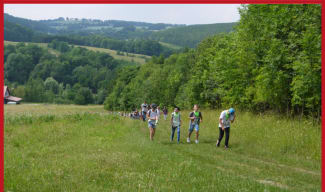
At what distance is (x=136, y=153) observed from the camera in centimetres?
1370

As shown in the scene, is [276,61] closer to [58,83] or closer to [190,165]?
[190,165]

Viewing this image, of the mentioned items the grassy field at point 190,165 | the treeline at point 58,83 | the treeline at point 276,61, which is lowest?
the treeline at point 58,83

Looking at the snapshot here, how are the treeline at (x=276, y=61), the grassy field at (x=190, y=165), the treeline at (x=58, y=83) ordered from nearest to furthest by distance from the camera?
the grassy field at (x=190, y=165) < the treeline at (x=276, y=61) < the treeline at (x=58, y=83)

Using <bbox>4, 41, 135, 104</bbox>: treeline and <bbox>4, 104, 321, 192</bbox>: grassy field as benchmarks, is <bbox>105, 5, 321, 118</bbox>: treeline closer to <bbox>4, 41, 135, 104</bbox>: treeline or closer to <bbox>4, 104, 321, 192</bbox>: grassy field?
<bbox>4, 104, 321, 192</bbox>: grassy field

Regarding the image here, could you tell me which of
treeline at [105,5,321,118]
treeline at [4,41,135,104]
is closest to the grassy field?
treeline at [105,5,321,118]

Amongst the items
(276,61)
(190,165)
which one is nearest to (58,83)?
(276,61)

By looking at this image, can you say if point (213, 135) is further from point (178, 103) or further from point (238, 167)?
point (178, 103)

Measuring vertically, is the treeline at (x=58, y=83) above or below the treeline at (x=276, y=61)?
below

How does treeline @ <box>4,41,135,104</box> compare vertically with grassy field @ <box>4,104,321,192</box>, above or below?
below

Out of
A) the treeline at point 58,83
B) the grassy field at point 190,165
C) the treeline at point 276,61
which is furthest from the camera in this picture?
the treeline at point 58,83

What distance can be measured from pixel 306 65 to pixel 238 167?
10.1 m

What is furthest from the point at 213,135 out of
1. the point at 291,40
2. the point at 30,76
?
the point at 30,76

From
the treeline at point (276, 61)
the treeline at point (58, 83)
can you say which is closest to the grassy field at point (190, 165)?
the treeline at point (276, 61)

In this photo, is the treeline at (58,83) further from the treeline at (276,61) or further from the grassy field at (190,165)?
the grassy field at (190,165)
